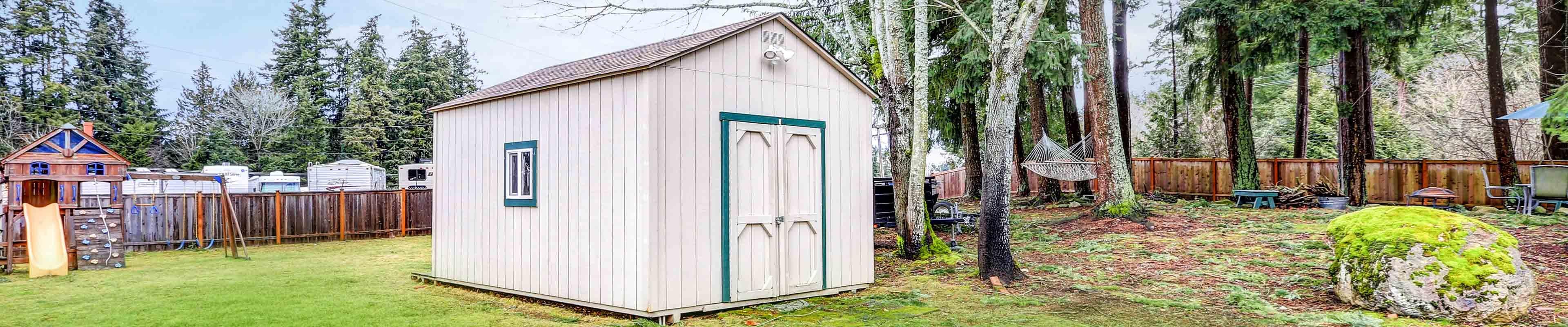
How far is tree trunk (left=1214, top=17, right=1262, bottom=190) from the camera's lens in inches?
544

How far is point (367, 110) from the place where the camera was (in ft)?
97.7

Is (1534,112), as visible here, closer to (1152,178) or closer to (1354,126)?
(1354,126)

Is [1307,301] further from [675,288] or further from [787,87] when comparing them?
[675,288]

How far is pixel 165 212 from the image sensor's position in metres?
11.3

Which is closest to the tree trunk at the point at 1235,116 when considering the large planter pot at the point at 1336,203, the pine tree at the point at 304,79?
the large planter pot at the point at 1336,203

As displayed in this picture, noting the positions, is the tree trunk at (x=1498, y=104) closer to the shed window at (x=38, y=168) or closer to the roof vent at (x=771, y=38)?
the roof vent at (x=771, y=38)

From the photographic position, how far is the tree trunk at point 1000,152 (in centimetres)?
673

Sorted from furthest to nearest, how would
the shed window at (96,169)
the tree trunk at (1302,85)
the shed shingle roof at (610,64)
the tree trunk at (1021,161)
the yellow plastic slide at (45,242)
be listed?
1. the tree trunk at (1021,161)
2. the tree trunk at (1302,85)
3. the shed window at (96,169)
4. the yellow plastic slide at (45,242)
5. the shed shingle roof at (610,64)

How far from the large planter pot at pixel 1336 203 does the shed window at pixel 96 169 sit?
53.6ft

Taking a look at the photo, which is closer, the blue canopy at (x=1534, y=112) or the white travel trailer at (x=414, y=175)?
the blue canopy at (x=1534, y=112)

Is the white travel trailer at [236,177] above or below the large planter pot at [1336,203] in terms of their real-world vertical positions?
above

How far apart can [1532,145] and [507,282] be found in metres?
20.7

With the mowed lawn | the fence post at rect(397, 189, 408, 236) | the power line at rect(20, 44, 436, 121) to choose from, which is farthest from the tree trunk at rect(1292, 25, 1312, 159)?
the power line at rect(20, 44, 436, 121)

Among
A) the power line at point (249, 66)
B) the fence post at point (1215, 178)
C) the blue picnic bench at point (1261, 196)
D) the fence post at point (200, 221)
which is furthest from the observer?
the power line at point (249, 66)
